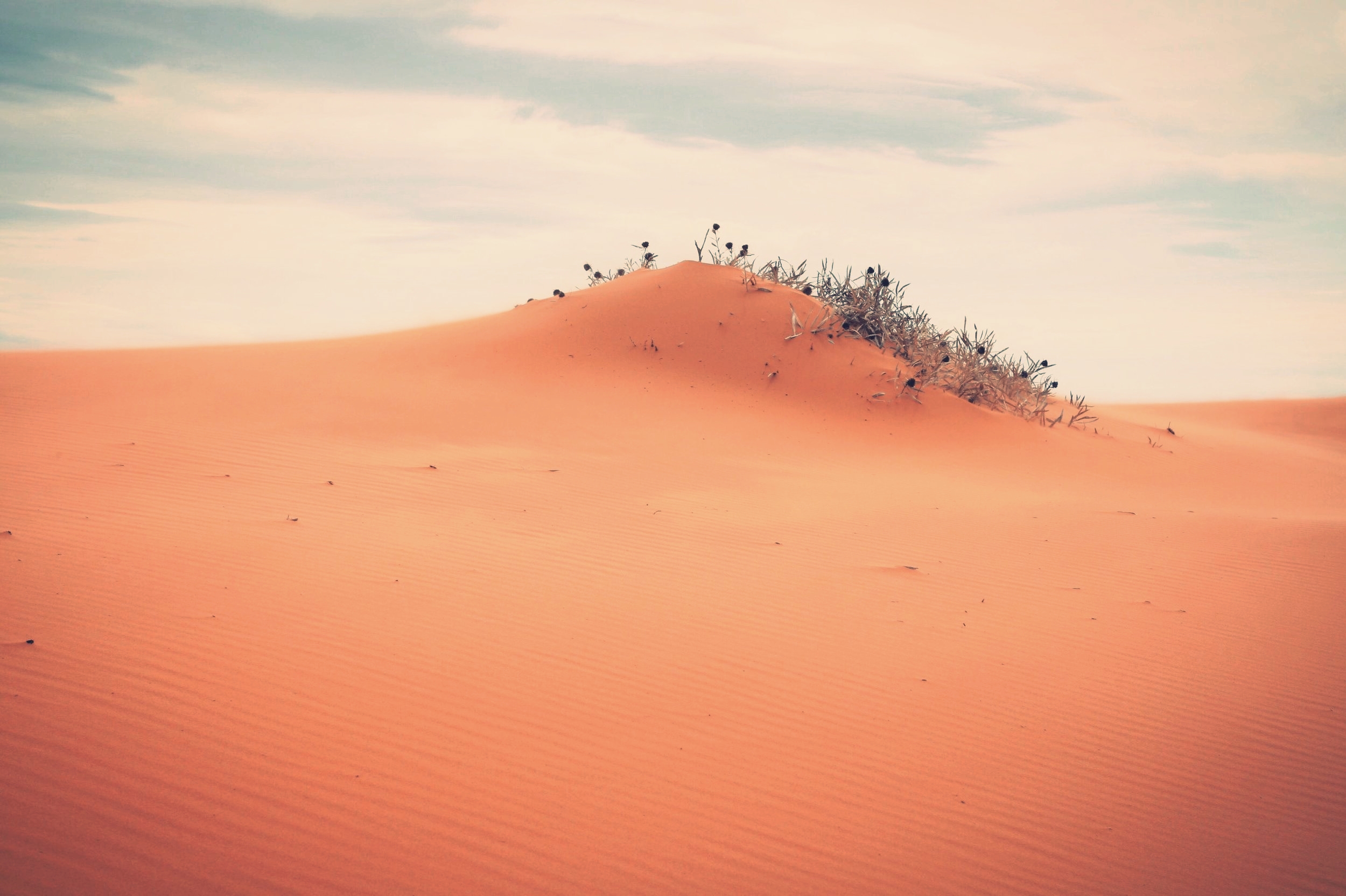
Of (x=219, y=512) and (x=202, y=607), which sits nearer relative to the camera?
(x=202, y=607)

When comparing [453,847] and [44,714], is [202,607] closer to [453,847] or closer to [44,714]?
[44,714]

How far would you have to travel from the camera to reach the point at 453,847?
2.64 meters

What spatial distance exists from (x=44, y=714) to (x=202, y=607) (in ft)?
3.40

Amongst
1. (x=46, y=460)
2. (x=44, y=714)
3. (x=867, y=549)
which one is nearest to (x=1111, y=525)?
(x=867, y=549)

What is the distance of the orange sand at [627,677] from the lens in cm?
270

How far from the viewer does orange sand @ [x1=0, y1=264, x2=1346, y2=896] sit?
270 centimetres

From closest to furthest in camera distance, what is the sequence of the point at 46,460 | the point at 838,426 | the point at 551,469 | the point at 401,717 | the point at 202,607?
the point at 401,717 < the point at 202,607 < the point at 46,460 < the point at 551,469 < the point at 838,426

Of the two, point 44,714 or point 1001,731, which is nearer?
point 44,714

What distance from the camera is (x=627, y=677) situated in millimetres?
3766

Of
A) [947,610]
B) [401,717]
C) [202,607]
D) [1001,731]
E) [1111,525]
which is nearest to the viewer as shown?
[401,717]

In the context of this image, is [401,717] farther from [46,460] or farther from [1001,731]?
[46,460]

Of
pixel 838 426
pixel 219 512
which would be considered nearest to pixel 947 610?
pixel 219 512

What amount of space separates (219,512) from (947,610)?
16.7ft

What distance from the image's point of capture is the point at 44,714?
9.87 feet
